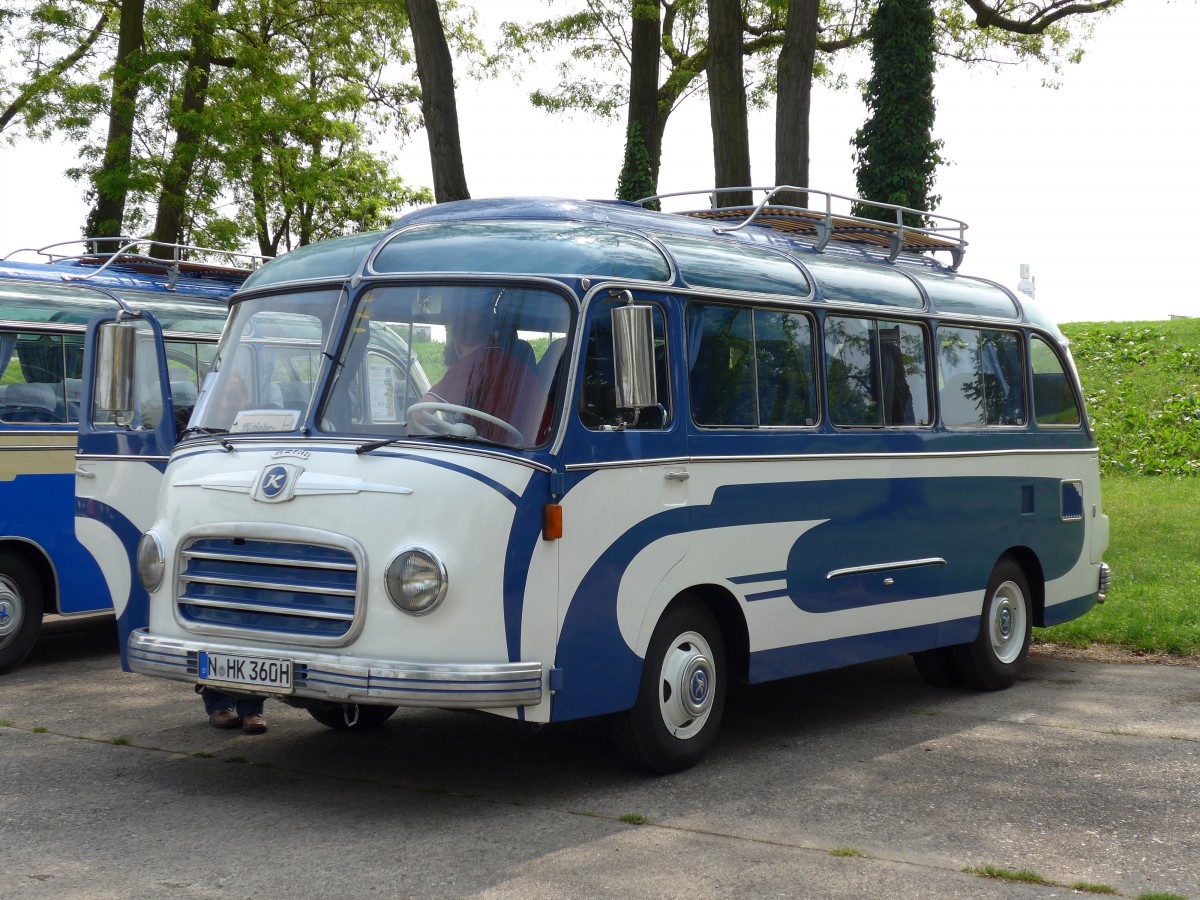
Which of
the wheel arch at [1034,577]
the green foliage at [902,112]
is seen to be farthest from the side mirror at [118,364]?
the green foliage at [902,112]

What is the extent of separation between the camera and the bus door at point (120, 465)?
335 inches

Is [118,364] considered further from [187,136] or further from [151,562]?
[187,136]

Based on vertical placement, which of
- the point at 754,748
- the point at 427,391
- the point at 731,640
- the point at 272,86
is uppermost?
the point at 272,86

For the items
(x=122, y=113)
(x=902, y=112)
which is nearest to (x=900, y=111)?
(x=902, y=112)

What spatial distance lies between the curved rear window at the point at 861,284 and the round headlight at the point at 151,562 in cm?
406

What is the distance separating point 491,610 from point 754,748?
7.95 ft

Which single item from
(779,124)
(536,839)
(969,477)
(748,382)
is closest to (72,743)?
(536,839)

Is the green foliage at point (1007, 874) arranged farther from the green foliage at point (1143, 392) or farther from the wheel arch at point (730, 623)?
the green foliage at point (1143, 392)

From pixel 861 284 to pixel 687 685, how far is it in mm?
3131

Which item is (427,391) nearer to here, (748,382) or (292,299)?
(292,299)

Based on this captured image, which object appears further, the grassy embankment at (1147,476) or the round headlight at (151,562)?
the grassy embankment at (1147,476)

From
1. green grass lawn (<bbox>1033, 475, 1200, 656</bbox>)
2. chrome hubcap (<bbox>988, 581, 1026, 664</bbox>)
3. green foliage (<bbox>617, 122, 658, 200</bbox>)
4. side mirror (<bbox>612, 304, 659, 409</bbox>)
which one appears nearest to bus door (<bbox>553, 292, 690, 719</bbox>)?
side mirror (<bbox>612, 304, 659, 409</bbox>)

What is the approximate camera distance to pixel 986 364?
35.0 ft

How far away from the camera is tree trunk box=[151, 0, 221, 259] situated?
83.7 ft
